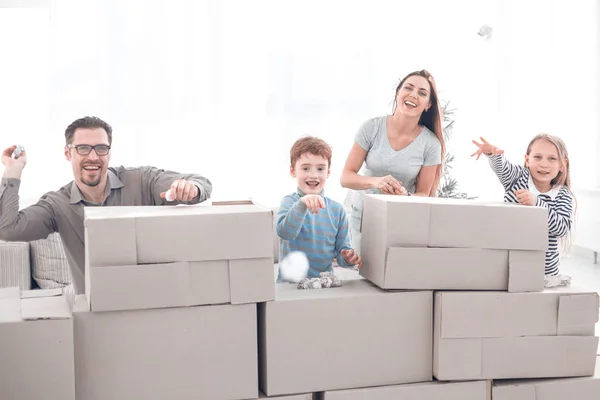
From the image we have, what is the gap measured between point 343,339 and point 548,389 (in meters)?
0.55

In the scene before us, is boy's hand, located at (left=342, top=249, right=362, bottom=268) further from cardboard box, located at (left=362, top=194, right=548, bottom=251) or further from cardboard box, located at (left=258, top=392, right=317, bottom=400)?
cardboard box, located at (left=258, top=392, right=317, bottom=400)

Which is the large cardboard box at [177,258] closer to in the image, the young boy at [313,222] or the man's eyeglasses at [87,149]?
the young boy at [313,222]

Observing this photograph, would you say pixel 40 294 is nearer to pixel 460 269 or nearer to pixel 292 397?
pixel 292 397

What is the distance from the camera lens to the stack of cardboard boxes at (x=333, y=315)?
1.64 metres

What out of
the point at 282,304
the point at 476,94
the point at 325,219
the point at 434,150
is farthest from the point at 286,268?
the point at 476,94

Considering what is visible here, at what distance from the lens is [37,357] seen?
157 cm

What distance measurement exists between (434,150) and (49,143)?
117 inches

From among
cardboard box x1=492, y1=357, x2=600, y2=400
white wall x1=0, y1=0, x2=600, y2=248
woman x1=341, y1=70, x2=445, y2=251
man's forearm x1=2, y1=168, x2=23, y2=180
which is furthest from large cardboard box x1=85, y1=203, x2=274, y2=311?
white wall x1=0, y1=0, x2=600, y2=248

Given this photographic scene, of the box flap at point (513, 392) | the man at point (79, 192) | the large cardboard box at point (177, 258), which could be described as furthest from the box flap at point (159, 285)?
the box flap at point (513, 392)

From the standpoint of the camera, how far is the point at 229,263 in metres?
1.68

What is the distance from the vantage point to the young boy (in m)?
2.07

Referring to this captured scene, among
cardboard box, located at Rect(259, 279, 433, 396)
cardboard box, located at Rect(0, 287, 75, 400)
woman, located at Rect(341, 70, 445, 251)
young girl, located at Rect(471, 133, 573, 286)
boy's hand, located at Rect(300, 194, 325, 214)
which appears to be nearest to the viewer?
cardboard box, located at Rect(0, 287, 75, 400)

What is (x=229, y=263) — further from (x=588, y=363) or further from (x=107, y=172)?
(x=588, y=363)

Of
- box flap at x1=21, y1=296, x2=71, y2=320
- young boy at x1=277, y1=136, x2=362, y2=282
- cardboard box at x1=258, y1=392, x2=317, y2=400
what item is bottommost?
cardboard box at x1=258, y1=392, x2=317, y2=400
